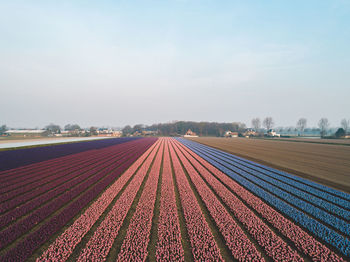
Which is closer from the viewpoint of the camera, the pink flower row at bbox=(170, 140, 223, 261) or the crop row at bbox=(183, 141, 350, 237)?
the pink flower row at bbox=(170, 140, 223, 261)

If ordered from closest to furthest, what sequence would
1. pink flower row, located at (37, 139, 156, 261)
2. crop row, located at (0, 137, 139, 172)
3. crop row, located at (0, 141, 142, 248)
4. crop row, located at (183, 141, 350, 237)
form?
pink flower row, located at (37, 139, 156, 261)
crop row, located at (0, 141, 142, 248)
crop row, located at (183, 141, 350, 237)
crop row, located at (0, 137, 139, 172)

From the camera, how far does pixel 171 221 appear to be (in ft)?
24.4

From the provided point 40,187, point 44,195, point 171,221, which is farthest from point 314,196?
point 40,187

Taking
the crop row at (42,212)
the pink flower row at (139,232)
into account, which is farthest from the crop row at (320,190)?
the crop row at (42,212)

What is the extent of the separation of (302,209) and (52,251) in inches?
456

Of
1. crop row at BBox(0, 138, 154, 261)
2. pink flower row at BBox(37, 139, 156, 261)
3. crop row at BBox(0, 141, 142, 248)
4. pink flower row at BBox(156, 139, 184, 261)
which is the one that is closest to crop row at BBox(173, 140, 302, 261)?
pink flower row at BBox(156, 139, 184, 261)

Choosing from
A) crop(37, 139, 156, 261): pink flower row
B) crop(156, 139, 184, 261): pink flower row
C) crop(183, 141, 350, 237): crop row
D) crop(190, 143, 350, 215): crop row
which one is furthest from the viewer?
crop(190, 143, 350, 215): crop row

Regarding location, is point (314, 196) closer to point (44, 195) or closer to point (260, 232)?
point (260, 232)

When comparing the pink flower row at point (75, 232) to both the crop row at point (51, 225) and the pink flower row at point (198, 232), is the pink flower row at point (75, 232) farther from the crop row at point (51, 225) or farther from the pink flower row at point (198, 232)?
the pink flower row at point (198, 232)

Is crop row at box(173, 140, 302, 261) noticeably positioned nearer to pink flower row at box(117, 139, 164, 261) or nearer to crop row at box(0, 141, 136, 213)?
pink flower row at box(117, 139, 164, 261)

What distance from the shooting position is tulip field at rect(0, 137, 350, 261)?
5.51 meters

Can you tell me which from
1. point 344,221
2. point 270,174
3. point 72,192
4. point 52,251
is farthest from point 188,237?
point 270,174

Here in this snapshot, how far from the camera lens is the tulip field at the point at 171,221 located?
18.1 feet

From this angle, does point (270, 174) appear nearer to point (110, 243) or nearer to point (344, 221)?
point (344, 221)
